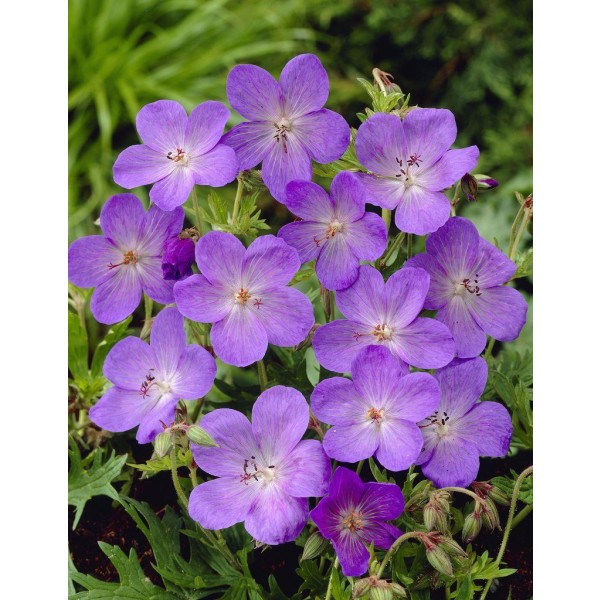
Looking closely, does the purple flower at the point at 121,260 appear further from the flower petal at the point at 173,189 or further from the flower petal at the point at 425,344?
the flower petal at the point at 425,344

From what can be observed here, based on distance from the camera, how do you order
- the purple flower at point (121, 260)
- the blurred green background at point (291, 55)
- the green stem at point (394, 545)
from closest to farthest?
the green stem at point (394, 545)
the purple flower at point (121, 260)
the blurred green background at point (291, 55)

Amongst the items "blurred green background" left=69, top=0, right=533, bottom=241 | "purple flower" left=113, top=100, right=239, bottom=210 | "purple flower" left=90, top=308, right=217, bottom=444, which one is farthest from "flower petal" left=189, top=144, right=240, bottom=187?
"blurred green background" left=69, top=0, right=533, bottom=241

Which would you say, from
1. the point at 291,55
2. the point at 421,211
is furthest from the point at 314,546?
the point at 291,55

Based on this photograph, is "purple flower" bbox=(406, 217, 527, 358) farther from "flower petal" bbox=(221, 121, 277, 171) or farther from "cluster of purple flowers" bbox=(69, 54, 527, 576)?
"flower petal" bbox=(221, 121, 277, 171)

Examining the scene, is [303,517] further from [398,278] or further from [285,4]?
[285,4]

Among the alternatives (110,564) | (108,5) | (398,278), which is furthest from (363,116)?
(108,5)

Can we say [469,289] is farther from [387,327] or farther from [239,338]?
[239,338]

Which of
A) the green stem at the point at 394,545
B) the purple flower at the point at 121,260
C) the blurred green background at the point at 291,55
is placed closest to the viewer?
the green stem at the point at 394,545

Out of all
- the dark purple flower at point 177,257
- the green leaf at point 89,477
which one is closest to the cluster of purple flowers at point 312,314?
the dark purple flower at point 177,257
